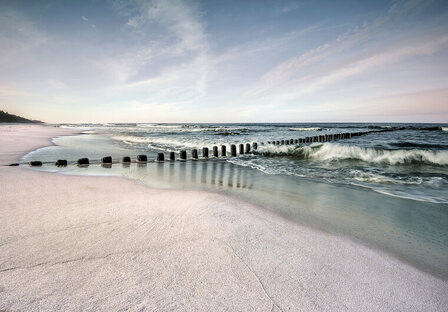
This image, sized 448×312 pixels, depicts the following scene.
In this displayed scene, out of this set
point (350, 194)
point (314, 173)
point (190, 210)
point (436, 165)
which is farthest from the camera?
point (436, 165)

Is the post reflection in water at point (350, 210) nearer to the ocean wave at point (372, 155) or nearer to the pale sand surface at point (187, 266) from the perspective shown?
the pale sand surface at point (187, 266)

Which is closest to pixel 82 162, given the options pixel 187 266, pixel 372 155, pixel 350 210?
pixel 187 266

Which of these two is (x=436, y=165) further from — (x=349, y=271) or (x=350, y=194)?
(x=349, y=271)

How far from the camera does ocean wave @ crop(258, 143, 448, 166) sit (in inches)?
399

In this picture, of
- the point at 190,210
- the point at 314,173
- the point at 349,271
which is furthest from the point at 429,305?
the point at 314,173

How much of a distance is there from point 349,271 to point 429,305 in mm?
562

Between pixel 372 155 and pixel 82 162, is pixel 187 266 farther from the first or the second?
pixel 372 155

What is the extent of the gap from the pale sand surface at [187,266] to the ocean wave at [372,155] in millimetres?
9311

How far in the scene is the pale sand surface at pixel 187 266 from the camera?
1.71 m

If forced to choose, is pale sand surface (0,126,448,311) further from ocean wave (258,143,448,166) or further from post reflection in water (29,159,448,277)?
ocean wave (258,143,448,166)

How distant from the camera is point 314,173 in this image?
774 cm

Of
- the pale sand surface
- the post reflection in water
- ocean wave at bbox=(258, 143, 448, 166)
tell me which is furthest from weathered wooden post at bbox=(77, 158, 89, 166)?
ocean wave at bbox=(258, 143, 448, 166)

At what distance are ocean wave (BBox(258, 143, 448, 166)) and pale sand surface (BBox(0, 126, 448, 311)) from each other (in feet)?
30.5

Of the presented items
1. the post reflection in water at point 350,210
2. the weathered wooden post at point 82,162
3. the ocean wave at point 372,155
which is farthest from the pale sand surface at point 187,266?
the ocean wave at point 372,155
